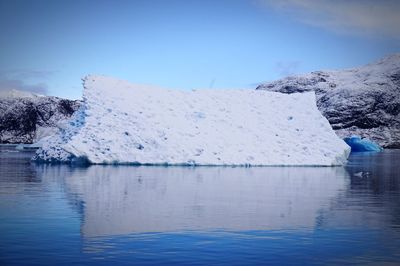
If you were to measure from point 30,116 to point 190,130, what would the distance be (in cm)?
8319

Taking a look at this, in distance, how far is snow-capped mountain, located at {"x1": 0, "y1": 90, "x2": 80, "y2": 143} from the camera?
96.4 m

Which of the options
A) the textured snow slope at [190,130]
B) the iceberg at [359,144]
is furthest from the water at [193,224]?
the iceberg at [359,144]

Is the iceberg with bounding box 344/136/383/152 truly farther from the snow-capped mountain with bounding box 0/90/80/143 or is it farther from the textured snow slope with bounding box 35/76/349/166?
the snow-capped mountain with bounding box 0/90/80/143

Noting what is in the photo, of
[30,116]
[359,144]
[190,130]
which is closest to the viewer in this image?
[190,130]

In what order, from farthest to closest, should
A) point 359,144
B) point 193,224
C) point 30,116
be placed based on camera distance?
point 30,116 < point 359,144 < point 193,224

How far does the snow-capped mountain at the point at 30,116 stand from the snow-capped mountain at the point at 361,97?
160ft

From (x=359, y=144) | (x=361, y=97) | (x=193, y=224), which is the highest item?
(x=361, y=97)

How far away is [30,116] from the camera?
3935 inches

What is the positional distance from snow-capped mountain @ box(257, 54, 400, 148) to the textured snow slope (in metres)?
76.6

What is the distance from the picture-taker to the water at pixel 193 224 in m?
5.86

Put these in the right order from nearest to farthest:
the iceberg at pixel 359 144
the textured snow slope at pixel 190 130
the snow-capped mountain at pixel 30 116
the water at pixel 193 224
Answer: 1. the water at pixel 193 224
2. the textured snow slope at pixel 190 130
3. the iceberg at pixel 359 144
4. the snow-capped mountain at pixel 30 116

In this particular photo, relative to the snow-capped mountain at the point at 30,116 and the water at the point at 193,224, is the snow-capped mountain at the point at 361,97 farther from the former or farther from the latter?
the water at the point at 193,224

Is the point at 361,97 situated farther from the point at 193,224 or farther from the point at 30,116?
the point at 193,224

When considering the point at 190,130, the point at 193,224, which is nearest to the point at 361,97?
the point at 190,130
